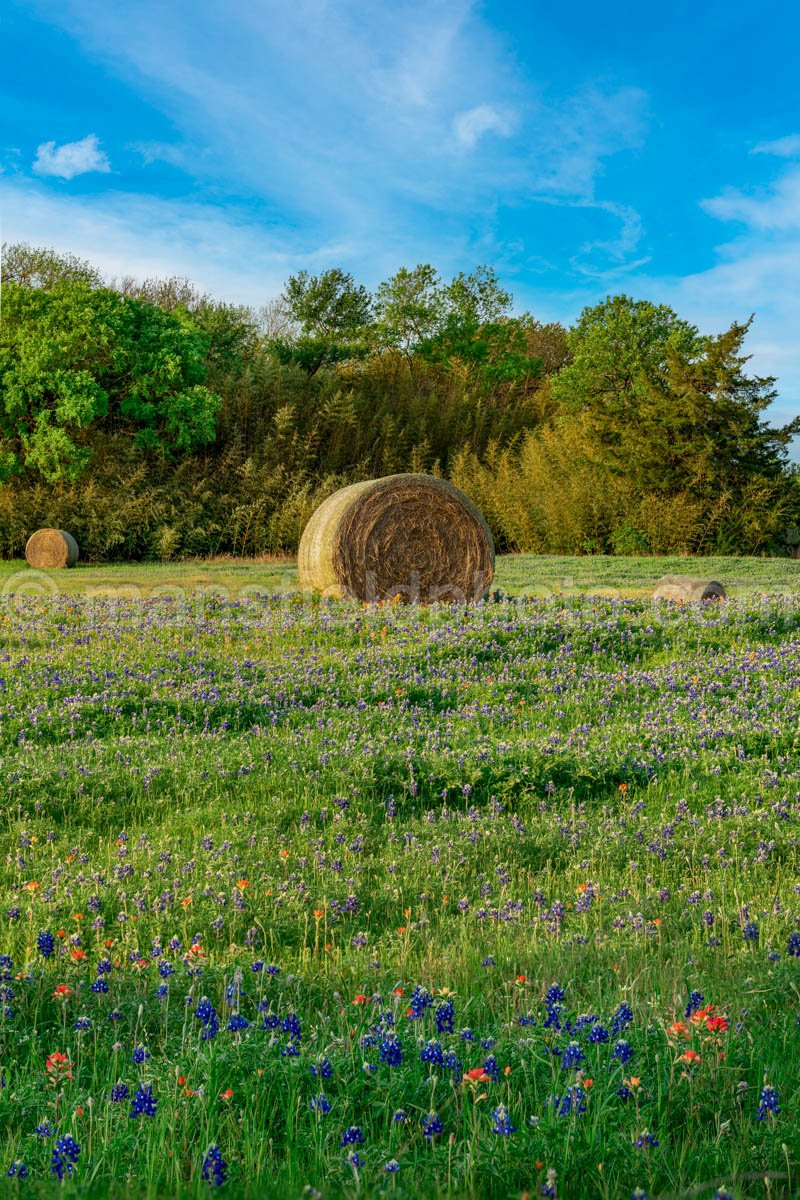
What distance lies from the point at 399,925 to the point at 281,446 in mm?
31753

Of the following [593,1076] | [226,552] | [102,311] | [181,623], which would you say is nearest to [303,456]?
[226,552]

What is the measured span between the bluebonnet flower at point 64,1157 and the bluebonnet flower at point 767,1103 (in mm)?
1997

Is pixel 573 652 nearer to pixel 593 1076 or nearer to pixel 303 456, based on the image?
pixel 593 1076

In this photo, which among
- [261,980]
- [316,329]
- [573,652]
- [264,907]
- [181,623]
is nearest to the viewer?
[261,980]

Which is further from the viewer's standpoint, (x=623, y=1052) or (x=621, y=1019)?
(x=621, y=1019)

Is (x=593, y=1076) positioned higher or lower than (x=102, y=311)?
lower

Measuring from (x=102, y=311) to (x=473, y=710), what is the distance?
90.8 ft

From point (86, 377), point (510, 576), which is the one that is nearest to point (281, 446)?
point (86, 377)

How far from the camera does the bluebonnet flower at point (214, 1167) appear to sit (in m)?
2.40

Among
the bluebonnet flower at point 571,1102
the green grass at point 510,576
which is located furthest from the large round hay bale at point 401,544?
the bluebonnet flower at point 571,1102

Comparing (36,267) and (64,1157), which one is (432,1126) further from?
(36,267)

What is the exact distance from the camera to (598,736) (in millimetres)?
8148

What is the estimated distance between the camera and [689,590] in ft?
59.2

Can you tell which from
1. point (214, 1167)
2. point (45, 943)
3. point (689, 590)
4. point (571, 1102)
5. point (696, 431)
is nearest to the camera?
point (214, 1167)
